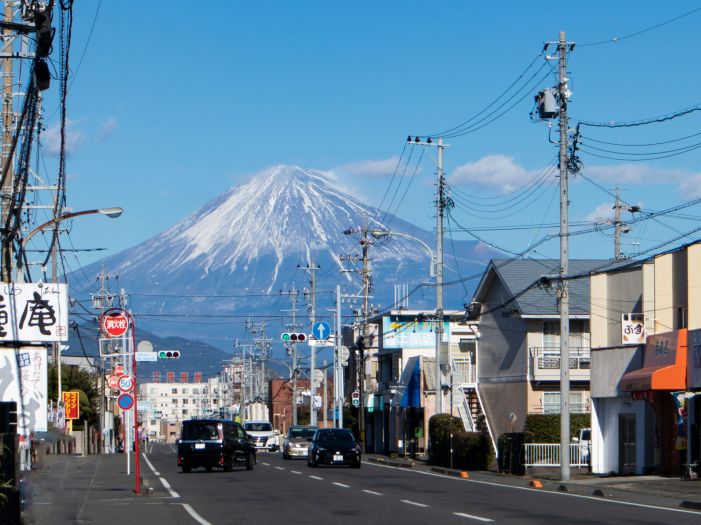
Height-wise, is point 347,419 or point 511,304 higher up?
point 511,304

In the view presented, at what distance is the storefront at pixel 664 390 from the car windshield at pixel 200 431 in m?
13.7

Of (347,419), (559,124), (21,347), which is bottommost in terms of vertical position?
(347,419)

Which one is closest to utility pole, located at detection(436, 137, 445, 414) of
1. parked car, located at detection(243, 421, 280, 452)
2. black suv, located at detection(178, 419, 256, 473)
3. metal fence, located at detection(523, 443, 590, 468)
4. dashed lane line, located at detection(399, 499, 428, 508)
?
metal fence, located at detection(523, 443, 590, 468)

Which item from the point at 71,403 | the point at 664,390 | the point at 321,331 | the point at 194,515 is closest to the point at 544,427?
the point at 664,390

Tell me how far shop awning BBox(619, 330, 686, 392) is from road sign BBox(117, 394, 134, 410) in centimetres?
1578

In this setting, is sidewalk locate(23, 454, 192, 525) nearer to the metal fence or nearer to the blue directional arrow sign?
the metal fence

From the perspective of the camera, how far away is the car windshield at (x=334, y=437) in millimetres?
45688

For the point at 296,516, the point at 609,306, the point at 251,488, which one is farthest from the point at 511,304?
the point at 296,516

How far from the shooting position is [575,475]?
4006cm

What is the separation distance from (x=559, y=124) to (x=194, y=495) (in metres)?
16.6

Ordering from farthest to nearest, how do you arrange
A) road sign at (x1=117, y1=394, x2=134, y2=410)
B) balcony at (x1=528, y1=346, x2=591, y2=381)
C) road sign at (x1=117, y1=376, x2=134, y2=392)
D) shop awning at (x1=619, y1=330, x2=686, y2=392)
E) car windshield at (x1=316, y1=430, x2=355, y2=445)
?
balcony at (x1=528, y1=346, x2=591, y2=381) < car windshield at (x1=316, y1=430, x2=355, y2=445) < road sign at (x1=117, y1=376, x2=134, y2=392) < road sign at (x1=117, y1=394, x2=134, y2=410) < shop awning at (x1=619, y1=330, x2=686, y2=392)

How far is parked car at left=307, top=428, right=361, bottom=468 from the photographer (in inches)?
1783

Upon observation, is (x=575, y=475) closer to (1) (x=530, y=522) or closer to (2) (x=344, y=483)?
(2) (x=344, y=483)

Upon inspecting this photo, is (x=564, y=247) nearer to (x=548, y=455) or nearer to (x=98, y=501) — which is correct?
(x=548, y=455)
